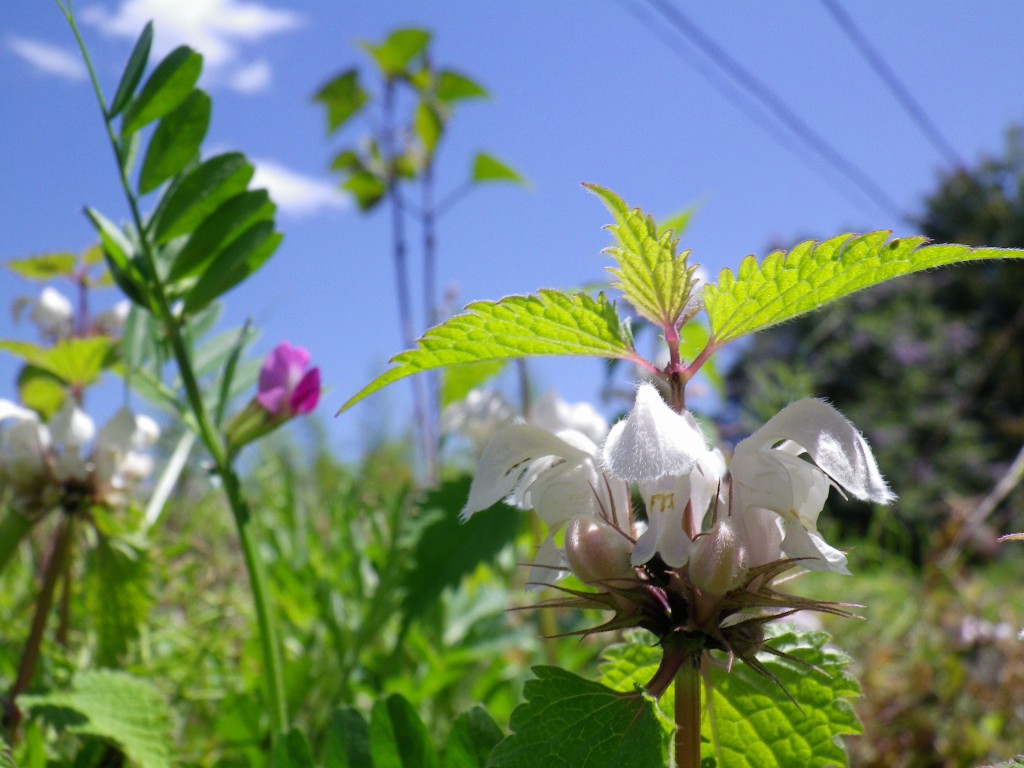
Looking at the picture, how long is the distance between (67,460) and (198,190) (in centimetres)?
27

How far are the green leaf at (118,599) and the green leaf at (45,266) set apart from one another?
1.00 feet

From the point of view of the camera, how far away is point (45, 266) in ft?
2.88

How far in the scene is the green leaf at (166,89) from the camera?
597 mm

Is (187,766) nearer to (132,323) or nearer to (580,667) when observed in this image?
(132,323)

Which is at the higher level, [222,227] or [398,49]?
[398,49]

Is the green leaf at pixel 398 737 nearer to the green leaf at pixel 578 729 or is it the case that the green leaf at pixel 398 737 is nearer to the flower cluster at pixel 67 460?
the green leaf at pixel 578 729

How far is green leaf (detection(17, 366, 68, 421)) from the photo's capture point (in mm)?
795

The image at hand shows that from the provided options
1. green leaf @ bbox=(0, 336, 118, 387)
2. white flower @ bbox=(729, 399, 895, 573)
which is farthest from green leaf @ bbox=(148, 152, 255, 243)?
white flower @ bbox=(729, 399, 895, 573)

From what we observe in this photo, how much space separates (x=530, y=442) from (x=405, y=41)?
2.05 meters

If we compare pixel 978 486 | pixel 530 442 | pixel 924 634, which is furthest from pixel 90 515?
pixel 978 486

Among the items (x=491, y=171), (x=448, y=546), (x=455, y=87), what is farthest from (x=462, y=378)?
(x=455, y=87)

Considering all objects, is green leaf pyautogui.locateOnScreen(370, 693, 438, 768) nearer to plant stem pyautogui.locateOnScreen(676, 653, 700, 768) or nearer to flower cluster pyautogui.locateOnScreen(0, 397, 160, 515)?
plant stem pyautogui.locateOnScreen(676, 653, 700, 768)

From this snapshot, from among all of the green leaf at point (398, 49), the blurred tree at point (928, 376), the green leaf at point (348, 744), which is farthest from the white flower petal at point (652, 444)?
the blurred tree at point (928, 376)

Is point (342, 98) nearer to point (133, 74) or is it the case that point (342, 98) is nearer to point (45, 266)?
point (45, 266)
